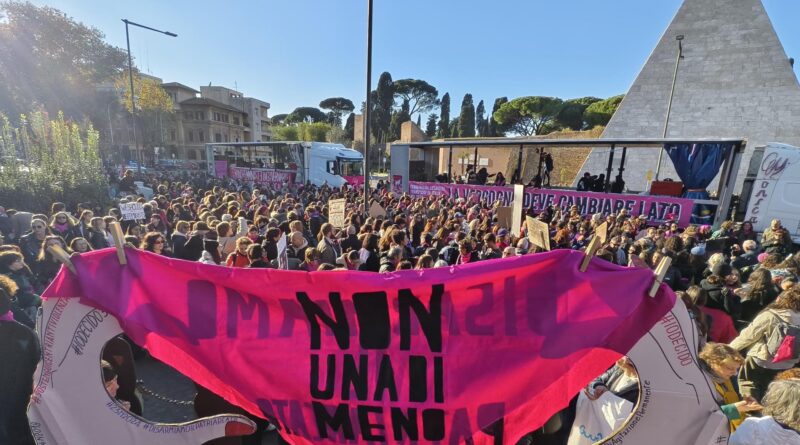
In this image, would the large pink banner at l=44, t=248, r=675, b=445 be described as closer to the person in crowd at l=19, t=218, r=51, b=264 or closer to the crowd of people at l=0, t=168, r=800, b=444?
the crowd of people at l=0, t=168, r=800, b=444

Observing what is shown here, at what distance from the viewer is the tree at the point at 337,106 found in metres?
96.7

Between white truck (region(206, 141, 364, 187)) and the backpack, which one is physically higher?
white truck (region(206, 141, 364, 187))

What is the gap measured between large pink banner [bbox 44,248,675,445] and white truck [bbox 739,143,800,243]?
14320mm

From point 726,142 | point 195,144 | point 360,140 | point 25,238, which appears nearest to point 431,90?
point 360,140

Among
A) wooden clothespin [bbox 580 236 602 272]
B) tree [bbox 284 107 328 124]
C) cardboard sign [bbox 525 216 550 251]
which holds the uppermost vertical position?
tree [bbox 284 107 328 124]

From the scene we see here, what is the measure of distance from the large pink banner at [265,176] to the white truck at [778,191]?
23.2 meters

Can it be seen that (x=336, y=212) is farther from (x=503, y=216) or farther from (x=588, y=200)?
(x=588, y=200)

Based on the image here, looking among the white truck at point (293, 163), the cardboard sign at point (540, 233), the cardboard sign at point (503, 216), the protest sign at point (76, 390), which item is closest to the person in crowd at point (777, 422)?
the cardboard sign at point (540, 233)

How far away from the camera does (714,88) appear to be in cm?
2528

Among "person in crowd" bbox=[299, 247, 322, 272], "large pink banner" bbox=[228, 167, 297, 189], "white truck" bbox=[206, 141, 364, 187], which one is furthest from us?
"large pink banner" bbox=[228, 167, 297, 189]

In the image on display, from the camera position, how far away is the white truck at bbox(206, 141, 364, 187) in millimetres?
25375

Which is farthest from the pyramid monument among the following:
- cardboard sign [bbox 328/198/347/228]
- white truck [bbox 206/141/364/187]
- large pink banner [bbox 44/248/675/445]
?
large pink banner [bbox 44/248/675/445]

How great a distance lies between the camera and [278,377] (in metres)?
2.20

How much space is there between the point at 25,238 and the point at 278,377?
6691mm
